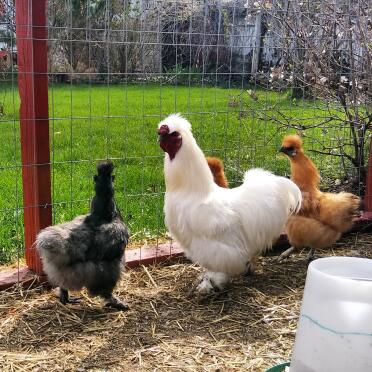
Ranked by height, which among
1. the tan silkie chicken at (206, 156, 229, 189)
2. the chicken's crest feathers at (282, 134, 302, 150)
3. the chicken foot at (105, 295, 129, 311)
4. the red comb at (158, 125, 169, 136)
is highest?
the red comb at (158, 125, 169, 136)

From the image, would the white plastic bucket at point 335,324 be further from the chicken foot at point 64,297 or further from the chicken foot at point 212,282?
the chicken foot at point 64,297

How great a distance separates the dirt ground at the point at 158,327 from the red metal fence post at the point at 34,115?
1.83ft

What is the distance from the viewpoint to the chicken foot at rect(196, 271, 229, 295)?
3.94m

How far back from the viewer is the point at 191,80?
15.5 feet

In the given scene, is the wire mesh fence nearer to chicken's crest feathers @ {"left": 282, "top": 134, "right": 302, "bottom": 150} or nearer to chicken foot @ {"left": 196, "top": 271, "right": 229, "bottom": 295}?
chicken's crest feathers @ {"left": 282, "top": 134, "right": 302, "bottom": 150}

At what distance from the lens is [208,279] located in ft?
13.1

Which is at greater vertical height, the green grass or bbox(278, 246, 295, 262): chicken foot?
the green grass

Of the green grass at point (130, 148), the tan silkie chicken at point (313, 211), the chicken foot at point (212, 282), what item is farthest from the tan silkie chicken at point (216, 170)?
the chicken foot at point (212, 282)

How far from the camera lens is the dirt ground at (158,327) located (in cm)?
304

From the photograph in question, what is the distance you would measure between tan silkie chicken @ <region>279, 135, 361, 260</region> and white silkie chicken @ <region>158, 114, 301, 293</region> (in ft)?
1.29

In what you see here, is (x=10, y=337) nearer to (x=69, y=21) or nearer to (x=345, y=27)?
(x=69, y=21)

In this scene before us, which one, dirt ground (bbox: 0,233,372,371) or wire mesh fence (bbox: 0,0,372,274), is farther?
wire mesh fence (bbox: 0,0,372,274)

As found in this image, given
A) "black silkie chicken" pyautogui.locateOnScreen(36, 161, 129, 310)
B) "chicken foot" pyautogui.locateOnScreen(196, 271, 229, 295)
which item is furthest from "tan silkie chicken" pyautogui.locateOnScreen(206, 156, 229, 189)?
"black silkie chicken" pyautogui.locateOnScreen(36, 161, 129, 310)

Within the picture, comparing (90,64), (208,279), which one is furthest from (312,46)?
(208,279)
